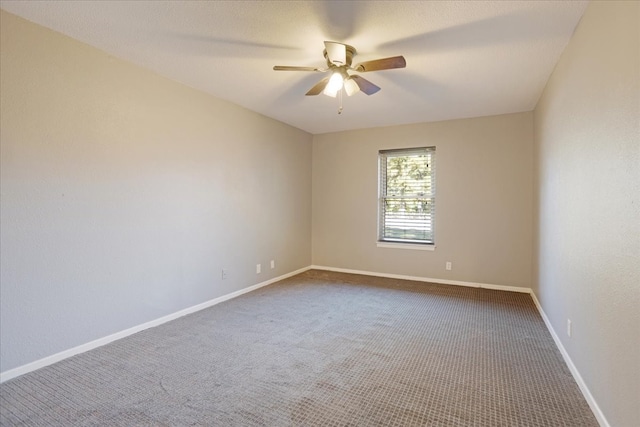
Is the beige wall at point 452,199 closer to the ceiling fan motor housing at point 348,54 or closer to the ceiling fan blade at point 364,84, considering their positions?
the ceiling fan blade at point 364,84

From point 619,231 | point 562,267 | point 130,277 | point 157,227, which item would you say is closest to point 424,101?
point 562,267

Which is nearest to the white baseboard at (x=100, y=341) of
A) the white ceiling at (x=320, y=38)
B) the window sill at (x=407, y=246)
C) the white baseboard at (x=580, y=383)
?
the window sill at (x=407, y=246)

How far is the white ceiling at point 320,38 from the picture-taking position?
2131mm

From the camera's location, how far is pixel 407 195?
17.0 ft

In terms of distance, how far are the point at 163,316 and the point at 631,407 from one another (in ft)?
11.6

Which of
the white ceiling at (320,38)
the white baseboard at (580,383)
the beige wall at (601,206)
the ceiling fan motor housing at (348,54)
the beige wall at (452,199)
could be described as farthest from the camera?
the beige wall at (452,199)

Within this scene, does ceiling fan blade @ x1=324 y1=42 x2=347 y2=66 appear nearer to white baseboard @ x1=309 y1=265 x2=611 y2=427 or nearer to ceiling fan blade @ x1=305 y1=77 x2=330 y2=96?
ceiling fan blade @ x1=305 y1=77 x2=330 y2=96

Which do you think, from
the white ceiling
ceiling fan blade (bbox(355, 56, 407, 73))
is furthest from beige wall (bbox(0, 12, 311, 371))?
ceiling fan blade (bbox(355, 56, 407, 73))

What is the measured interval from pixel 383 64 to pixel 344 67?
14.2 inches

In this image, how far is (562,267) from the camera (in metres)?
2.62

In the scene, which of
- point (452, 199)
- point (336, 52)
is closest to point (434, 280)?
point (452, 199)

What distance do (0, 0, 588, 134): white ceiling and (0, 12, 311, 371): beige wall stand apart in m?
0.28

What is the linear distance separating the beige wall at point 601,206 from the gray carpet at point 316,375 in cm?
38

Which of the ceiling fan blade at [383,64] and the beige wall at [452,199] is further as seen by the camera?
the beige wall at [452,199]
